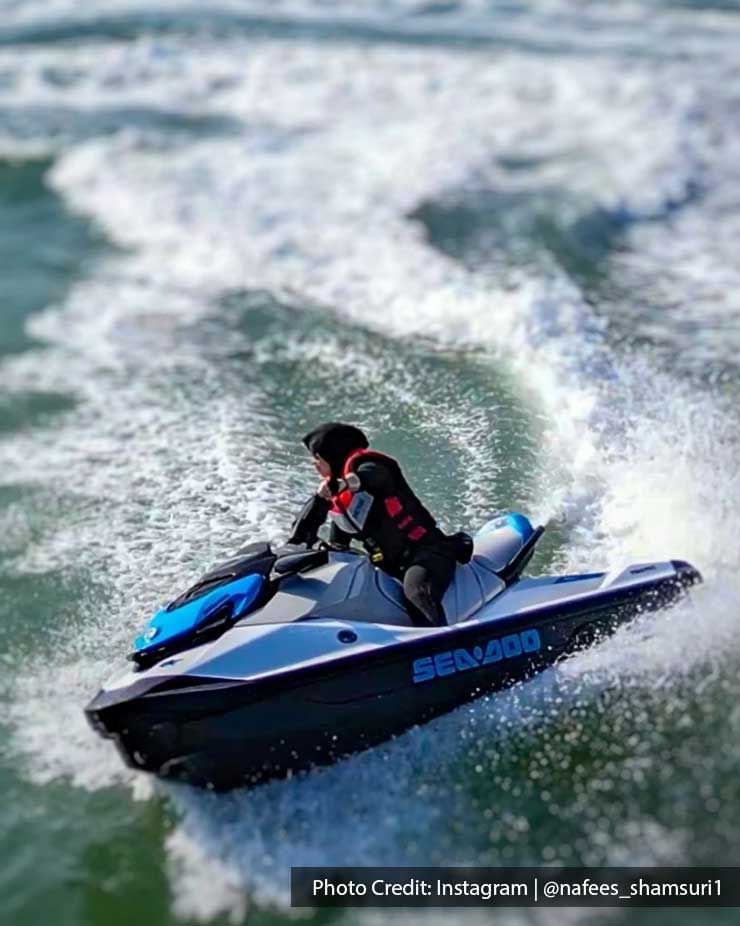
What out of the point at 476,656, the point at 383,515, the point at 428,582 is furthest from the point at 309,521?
the point at 476,656

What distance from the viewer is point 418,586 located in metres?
6.15

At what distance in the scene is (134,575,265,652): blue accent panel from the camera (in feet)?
19.2

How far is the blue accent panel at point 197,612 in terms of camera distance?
19.2 ft

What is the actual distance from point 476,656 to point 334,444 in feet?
4.00

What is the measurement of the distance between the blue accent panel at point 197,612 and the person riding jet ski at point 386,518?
0.61 metres

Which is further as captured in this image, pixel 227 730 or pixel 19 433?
pixel 19 433

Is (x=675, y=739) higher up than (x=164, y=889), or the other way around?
(x=675, y=739)

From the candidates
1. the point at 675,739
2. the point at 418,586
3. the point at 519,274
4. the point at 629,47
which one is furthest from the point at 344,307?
the point at 629,47

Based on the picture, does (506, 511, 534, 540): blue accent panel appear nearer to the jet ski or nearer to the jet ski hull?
the jet ski

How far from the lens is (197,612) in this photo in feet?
19.4

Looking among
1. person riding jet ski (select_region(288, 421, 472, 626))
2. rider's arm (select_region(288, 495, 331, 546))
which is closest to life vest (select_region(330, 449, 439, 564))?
person riding jet ski (select_region(288, 421, 472, 626))

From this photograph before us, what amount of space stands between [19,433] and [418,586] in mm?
5096

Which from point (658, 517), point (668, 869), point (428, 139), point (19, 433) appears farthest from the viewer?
point (428, 139)

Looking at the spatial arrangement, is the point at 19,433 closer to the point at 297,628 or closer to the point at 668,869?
the point at 297,628
